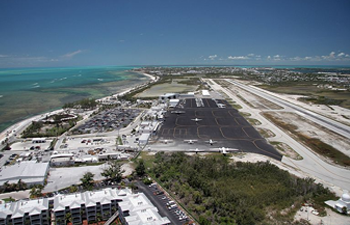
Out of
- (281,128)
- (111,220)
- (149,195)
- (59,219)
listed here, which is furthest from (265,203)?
(281,128)

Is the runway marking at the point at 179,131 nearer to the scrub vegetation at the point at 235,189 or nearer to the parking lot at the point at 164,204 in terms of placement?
the scrub vegetation at the point at 235,189

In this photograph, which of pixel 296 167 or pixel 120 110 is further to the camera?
pixel 120 110

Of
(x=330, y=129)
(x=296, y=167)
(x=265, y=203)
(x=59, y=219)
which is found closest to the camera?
(x=59, y=219)

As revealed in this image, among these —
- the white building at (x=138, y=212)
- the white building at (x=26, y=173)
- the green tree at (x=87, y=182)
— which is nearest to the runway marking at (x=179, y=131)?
the green tree at (x=87, y=182)

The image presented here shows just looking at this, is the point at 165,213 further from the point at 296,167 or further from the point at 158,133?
the point at 158,133

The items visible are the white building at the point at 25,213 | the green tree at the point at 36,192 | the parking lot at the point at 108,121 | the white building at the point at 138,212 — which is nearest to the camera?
the white building at the point at 138,212

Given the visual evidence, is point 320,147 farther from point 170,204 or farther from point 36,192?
point 36,192

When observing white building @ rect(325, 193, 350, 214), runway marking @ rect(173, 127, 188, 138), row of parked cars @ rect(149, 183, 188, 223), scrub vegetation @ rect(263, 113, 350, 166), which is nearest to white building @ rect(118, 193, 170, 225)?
row of parked cars @ rect(149, 183, 188, 223)
